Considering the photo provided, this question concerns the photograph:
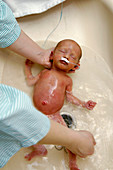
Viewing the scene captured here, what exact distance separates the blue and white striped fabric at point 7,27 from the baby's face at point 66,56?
0.29m

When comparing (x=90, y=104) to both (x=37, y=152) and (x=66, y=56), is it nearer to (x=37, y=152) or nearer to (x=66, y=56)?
(x=66, y=56)

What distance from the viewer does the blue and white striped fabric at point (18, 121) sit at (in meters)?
0.54

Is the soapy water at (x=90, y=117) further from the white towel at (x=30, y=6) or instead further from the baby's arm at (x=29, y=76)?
the white towel at (x=30, y=6)

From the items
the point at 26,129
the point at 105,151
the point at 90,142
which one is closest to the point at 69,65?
the point at 90,142

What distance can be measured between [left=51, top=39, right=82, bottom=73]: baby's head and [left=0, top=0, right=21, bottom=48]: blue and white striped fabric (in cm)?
29

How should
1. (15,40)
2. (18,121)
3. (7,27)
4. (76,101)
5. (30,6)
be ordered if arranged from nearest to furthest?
(18,121) < (7,27) < (15,40) < (76,101) < (30,6)

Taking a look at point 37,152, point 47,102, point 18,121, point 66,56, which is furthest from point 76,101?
point 18,121

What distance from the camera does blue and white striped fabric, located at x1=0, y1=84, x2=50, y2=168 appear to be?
1.77 ft

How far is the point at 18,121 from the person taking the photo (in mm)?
581

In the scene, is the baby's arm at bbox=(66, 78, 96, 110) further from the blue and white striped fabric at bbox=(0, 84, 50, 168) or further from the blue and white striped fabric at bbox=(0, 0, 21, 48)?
the blue and white striped fabric at bbox=(0, 84, 50, 168)

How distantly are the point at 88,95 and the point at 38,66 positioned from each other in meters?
0.44

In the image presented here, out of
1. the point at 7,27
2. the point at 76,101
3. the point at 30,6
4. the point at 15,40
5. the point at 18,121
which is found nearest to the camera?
the point at 18,121

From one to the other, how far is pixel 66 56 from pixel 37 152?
0.64 m

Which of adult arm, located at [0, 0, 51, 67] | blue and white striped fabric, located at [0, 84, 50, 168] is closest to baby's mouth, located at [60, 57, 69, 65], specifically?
adult arm, located at [0, 0, 51, 67]
